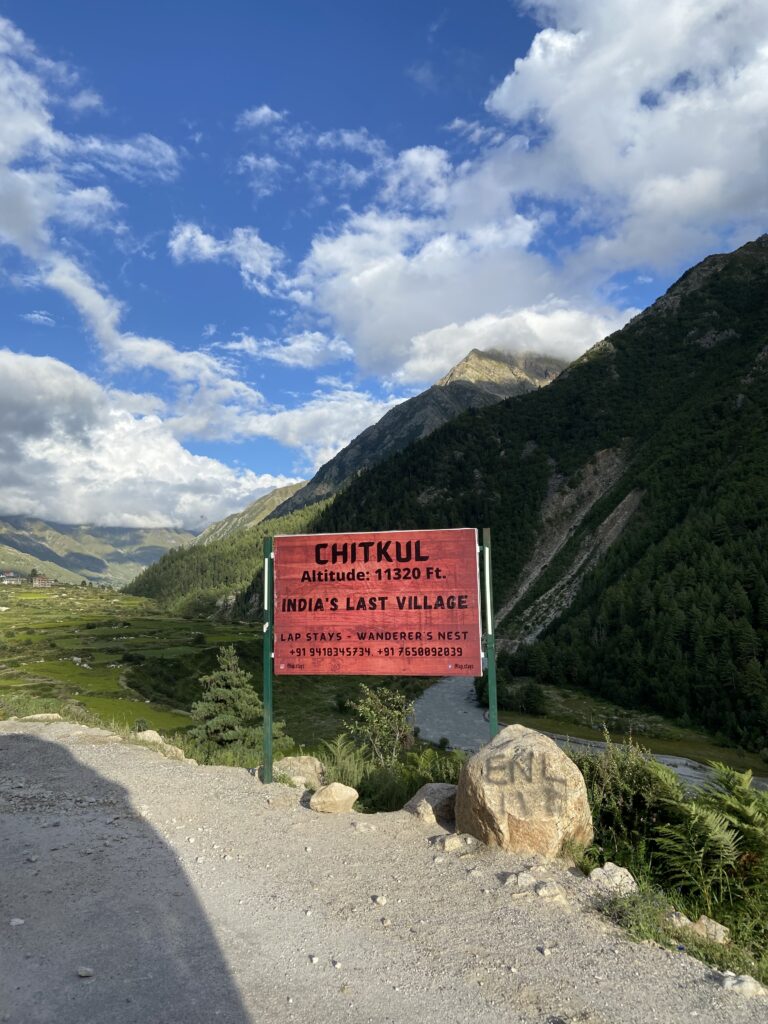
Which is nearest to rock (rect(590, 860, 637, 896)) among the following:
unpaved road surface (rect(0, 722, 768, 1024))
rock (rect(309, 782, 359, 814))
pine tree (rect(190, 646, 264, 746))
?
unpaved road surface (rect(0, 722, 768, 1024))

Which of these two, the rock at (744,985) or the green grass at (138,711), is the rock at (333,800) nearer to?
the rock at (744,985)

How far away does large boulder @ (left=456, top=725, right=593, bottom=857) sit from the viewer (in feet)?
27.0

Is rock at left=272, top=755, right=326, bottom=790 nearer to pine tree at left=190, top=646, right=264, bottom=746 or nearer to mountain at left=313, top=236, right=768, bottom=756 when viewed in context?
pine tree at left=190, top=646, right=264, bottom=746

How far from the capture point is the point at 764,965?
5574 mm

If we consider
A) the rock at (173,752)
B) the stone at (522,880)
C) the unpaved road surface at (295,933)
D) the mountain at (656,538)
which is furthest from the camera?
the mountain at (656,538)

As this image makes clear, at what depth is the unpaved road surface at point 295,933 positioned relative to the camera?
489 centimetres

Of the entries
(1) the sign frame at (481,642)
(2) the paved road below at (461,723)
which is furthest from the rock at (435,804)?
(2) the paved road below at (461,723)

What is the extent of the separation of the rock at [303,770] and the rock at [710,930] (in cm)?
851

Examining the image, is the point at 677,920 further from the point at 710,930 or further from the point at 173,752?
the point at 173,752

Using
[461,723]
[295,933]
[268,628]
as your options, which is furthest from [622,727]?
[295,933]

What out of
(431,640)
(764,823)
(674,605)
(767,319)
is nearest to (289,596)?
(431,640)

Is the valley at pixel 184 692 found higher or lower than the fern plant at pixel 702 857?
lower

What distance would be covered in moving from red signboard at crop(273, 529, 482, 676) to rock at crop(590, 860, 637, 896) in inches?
186

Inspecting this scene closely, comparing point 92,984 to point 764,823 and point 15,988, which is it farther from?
point 764,823
